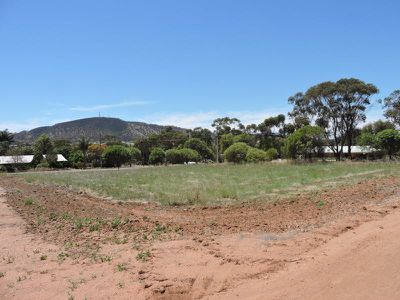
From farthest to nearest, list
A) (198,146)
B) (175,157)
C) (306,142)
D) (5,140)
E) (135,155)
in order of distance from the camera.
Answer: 1. (5,140)
2. (198,146)
3. (135,155)
4. (175,157)
5. (306,142)

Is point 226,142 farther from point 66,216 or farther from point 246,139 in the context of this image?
point 66,216

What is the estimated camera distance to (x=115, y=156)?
7156 centimetres

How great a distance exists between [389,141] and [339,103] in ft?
26.5

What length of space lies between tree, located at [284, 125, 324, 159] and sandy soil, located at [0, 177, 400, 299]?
132 ft

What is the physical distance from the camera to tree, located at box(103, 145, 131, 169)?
235 ft

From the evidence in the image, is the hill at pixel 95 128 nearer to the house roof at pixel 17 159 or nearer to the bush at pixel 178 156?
the house roof at pixel 17 159

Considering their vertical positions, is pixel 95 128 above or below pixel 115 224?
above

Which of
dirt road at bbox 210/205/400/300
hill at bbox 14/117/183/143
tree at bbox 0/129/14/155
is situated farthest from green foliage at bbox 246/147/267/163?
hill at bbox 14/117/183/143

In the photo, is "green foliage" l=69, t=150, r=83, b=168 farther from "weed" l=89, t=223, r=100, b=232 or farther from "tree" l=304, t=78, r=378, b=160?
"weed" l=89, t=223, r=100, b=232

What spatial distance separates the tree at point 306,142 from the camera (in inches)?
1991

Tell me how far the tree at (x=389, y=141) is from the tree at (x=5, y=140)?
65.5 metres

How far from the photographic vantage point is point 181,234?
27.9ft

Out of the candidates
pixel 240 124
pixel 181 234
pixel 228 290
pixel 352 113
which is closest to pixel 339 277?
pixel 228 290

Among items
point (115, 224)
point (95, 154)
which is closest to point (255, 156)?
point (95, 154)
